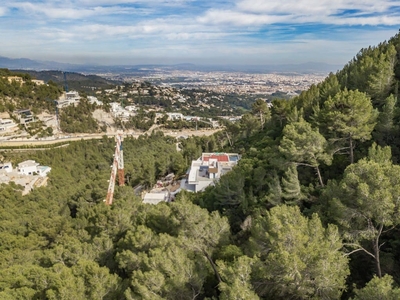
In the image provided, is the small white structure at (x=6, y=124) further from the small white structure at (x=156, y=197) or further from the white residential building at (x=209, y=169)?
the white residential building at (x=209, y=169)

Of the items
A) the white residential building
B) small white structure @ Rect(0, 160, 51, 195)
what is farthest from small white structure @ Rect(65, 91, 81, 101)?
the white residential building

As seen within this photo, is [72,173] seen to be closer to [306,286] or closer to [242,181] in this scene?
[242,181]

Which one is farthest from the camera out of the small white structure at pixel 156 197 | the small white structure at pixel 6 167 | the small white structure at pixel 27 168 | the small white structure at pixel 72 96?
the small white structure at pixel 72 96

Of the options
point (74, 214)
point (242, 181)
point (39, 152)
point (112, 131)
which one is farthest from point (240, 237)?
point (112, 131)

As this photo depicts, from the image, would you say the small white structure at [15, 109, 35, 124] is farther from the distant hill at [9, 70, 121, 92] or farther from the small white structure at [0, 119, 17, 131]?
the distant hill at [9, 70, 121, 92]

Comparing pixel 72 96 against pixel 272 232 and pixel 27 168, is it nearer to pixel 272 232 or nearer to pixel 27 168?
pixel 27 168

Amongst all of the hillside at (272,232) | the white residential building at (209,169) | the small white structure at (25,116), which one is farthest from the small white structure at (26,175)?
the white residential building at (209,169)
